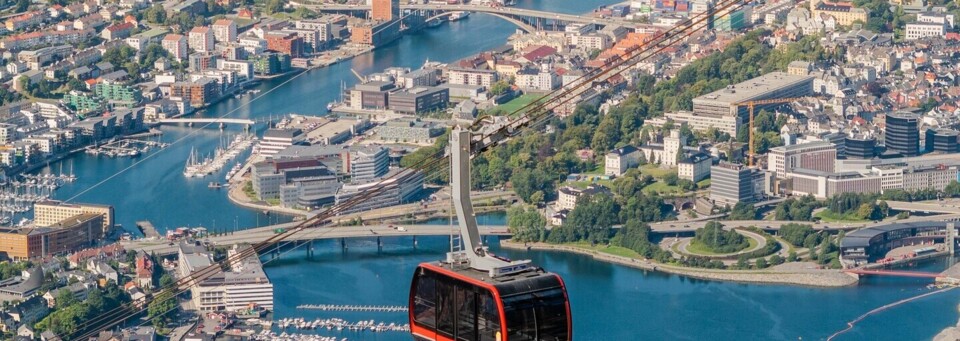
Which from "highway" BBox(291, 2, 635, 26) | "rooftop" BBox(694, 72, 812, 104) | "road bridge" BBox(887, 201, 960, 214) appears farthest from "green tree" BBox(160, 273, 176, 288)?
"highway" BBox(291, 2, 635, 26)

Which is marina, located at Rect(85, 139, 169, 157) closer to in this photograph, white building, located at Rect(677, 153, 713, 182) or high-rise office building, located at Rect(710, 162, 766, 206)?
white building, located at Rect(677, 153, 713, 182)

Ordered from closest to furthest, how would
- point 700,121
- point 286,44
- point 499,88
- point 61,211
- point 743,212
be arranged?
point 61,211 < point 743,212 < point 700,121 < point 499,88 < point 286,44

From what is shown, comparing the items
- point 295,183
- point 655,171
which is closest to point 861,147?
point 655,171

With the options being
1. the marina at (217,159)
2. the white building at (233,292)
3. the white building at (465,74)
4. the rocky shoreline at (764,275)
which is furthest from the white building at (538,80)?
the white building at (233,292)

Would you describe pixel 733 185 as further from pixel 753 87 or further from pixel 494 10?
pixel 494 10

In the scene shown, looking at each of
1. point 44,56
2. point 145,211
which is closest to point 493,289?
point 145,211

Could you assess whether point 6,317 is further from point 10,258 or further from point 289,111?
point 289,111
